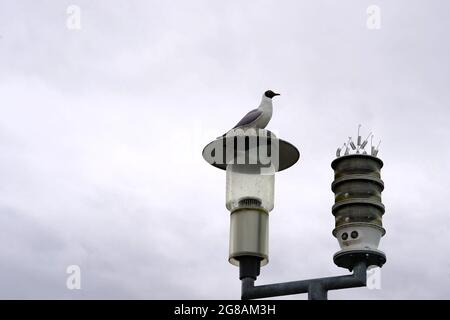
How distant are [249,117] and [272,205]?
1.29 meters

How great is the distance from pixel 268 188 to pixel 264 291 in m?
1.33

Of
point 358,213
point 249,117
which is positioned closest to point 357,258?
point 358,213

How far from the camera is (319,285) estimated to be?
12219 millimetres

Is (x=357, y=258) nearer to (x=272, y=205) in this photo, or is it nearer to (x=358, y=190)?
(x=358, y=190)

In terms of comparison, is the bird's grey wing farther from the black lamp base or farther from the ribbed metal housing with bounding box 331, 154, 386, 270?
the black lamp base

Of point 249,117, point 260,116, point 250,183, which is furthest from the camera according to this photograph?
point 260,116

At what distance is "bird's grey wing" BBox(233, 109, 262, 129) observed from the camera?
44.3 feet

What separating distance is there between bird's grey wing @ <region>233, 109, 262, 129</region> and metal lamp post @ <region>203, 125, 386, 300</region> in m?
0.29

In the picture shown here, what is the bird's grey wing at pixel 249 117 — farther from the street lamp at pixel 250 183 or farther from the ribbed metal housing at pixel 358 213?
the ribbed metal housing at pixel 358 213

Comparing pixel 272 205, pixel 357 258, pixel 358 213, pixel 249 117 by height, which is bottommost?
pixel 357 258

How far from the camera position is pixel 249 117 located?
13.7 metres
